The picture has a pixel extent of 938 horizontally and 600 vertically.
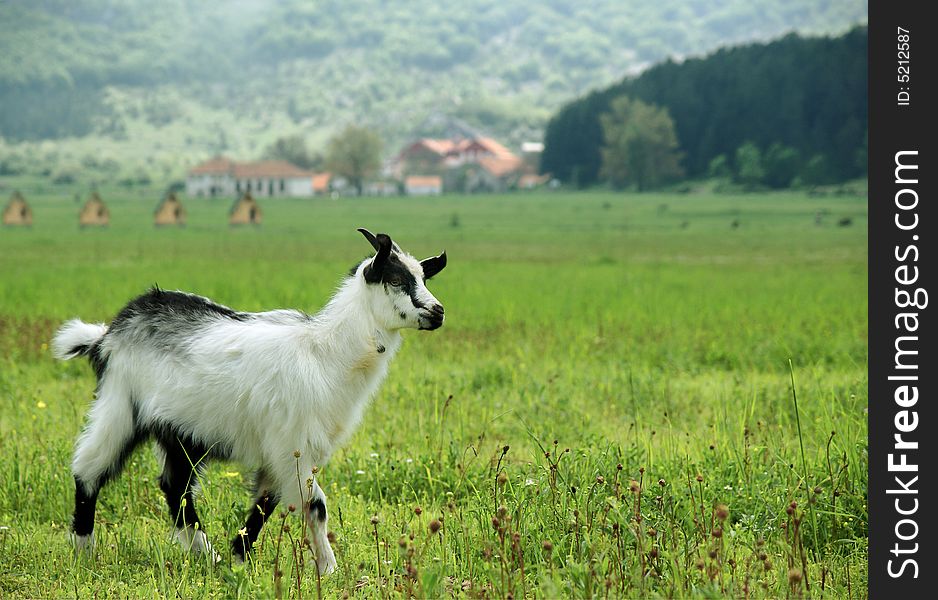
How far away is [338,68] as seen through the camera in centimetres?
8838

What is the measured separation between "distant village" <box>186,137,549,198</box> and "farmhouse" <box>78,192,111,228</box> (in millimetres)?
12883

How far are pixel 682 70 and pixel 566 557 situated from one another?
62.2 m

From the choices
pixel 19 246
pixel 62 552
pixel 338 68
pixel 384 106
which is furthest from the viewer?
pixel 338 68

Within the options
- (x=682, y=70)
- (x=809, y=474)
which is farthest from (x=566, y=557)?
(x=682, y=70)

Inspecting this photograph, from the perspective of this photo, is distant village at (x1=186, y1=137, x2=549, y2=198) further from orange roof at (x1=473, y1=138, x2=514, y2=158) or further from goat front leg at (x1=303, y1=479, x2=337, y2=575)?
goat front leg at (x1=303, y1=479, x2=337, y2=575)

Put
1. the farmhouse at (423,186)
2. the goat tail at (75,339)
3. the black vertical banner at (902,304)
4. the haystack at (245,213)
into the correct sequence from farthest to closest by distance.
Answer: the farmhouse at (423,186)
the haystack at (245,213)
the goat tail at (75,339)
the black vertical banner at (902,304)

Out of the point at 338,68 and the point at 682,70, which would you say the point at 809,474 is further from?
the point at 338,68

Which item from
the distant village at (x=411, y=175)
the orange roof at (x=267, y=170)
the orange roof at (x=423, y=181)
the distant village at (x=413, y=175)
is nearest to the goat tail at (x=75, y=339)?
the distant village at (x=411, y=175)

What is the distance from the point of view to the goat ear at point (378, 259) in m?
4.93

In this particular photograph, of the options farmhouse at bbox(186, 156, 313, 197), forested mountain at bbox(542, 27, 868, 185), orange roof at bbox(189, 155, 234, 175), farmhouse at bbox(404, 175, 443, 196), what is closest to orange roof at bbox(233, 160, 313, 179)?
farmhouse at bbox(186, 156, 313, 197)

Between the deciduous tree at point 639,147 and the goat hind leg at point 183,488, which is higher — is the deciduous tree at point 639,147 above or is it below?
above

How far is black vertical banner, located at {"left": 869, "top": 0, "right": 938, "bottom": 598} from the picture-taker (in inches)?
174

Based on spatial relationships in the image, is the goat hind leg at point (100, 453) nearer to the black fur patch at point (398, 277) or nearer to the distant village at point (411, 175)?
the black fur patch at point (398, 277)

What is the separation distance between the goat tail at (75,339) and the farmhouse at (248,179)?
52.8 metres
